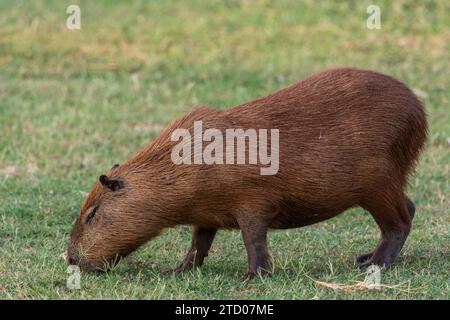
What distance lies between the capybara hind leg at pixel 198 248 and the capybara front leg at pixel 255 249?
16.2 inches

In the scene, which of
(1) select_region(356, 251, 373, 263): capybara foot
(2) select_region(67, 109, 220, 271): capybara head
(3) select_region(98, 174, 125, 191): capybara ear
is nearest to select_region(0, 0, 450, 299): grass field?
(1) select_region(356, 251, 373, 263): capybara foot

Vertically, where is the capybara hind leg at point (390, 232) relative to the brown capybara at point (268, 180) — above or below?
below

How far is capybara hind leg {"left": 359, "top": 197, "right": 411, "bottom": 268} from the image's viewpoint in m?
6.44

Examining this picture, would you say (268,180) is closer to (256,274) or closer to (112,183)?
(256,274)

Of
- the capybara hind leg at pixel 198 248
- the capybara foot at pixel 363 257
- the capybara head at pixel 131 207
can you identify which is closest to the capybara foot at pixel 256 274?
the capybara hind leg at pixel 198 248

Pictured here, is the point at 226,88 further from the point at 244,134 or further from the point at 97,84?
the point at 244,134

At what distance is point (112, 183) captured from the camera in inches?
240

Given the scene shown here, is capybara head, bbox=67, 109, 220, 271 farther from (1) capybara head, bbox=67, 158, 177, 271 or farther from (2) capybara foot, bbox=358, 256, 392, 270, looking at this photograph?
(2) capybara foot, bbox=358, 256, 392, 270

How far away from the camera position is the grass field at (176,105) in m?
6.04

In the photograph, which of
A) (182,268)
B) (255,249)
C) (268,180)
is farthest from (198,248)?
(268,180)

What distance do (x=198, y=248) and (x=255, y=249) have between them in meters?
0.48

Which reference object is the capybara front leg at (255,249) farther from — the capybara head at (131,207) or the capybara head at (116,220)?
the capybara head at (116,220)

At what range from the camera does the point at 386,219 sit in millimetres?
6477
